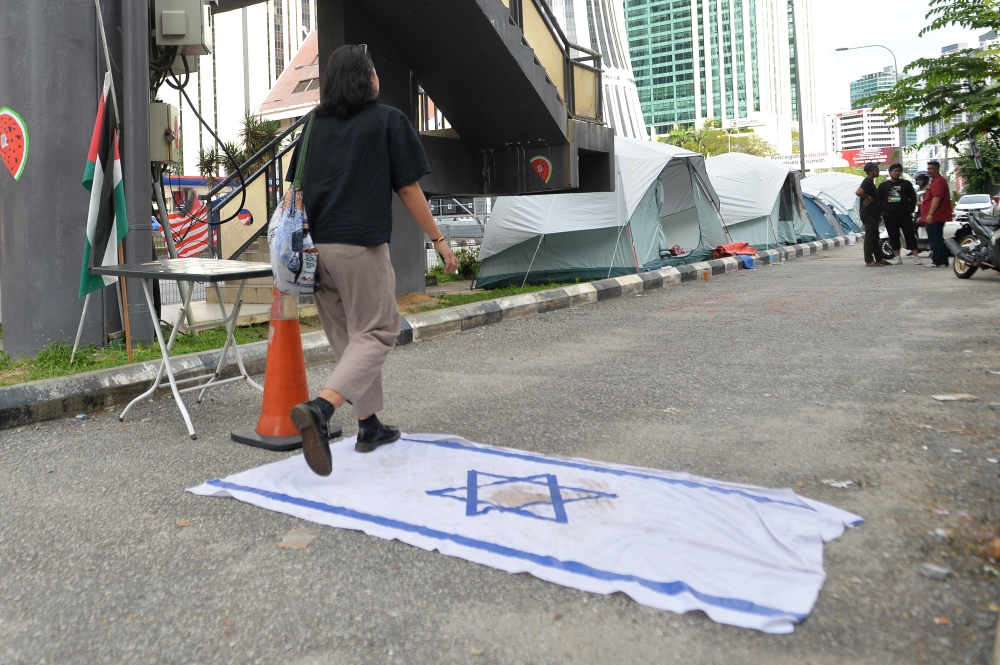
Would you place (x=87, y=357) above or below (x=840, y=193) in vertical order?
below

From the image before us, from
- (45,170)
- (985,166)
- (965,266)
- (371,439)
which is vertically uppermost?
(985,166)

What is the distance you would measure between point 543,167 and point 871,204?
26.5 ft

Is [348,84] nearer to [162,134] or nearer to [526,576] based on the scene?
[526,576]

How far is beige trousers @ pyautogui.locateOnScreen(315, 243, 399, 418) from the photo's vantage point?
3.92 m

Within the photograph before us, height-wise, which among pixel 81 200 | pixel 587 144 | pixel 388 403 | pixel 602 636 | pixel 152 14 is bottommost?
pixel 602 636

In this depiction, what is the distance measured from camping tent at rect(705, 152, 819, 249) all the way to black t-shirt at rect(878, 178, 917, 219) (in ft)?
14.5

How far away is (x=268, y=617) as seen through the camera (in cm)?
257

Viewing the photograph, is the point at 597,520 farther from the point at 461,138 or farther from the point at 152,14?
the point at 461,138

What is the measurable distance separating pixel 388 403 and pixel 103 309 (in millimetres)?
2671

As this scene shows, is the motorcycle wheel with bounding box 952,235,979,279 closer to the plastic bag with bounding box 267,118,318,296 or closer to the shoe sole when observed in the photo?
the shoe sole

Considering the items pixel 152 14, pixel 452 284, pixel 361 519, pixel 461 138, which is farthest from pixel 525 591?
pixel 452 284

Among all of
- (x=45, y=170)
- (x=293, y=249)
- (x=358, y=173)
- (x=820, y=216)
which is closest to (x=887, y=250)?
(x=820, y=216)

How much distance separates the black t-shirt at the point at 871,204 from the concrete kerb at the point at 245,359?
456cm

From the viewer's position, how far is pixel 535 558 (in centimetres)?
288
